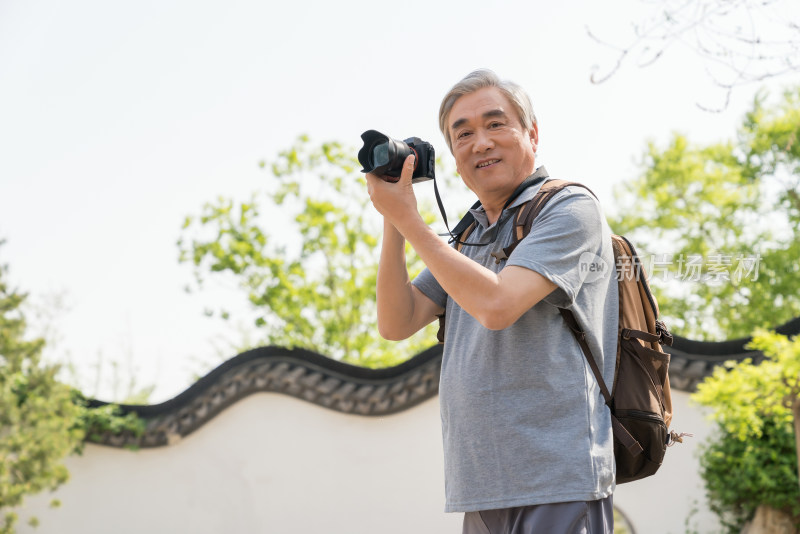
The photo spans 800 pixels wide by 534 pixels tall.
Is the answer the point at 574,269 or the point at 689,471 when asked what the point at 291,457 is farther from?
the point at 574,269

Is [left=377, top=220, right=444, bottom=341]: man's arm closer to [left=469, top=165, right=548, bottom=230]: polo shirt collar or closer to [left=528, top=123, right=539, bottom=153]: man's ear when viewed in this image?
[left=469, top=165, right=548, bottom=230]: polo shirt collar

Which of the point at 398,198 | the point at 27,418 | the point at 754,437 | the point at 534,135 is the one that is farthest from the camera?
the point at 27,418

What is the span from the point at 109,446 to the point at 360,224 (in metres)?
4.35

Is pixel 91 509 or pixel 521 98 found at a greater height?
pixel 521 98

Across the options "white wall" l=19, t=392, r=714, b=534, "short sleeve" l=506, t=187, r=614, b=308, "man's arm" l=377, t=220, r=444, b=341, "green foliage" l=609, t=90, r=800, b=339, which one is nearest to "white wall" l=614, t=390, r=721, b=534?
"white wall" l=19, t=392, r=714, b=534

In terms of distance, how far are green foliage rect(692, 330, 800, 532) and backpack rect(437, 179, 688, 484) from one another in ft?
6.07

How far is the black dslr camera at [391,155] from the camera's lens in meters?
1.38

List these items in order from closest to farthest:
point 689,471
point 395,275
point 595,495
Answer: point 595,495, point 395,275, point 689,471

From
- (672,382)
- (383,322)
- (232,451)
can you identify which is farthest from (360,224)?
(383,322)

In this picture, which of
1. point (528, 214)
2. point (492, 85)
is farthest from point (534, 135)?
point (528, 214)

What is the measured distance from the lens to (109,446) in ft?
15.8

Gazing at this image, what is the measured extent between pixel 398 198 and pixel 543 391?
425mm

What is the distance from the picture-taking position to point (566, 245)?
1342mm

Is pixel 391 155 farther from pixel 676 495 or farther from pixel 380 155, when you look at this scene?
pixel 676 495
